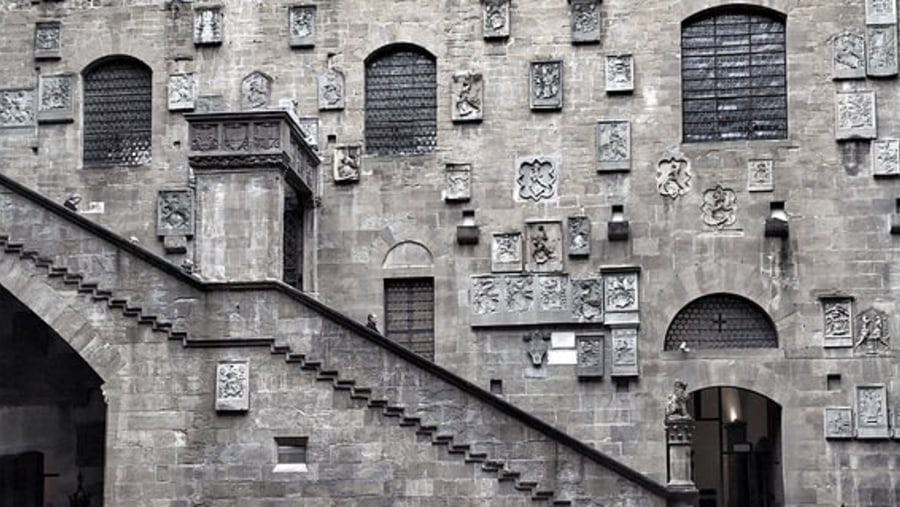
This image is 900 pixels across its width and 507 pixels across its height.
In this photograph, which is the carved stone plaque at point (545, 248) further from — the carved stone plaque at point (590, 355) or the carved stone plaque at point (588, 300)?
the carved stone plaque at point (590, 355)

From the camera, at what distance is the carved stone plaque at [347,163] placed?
2892 centimetres

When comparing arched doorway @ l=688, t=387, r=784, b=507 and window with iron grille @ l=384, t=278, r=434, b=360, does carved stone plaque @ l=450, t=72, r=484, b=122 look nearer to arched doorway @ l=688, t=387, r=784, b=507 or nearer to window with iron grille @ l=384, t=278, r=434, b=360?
window with iron grille @ l=384, t=278, r=434, b=360

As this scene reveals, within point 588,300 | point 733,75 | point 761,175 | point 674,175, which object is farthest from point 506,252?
point 733,75

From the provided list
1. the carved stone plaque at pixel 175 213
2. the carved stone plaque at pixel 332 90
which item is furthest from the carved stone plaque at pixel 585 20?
the carved stone plaque at pixel 175 213

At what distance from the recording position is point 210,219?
24.7 m

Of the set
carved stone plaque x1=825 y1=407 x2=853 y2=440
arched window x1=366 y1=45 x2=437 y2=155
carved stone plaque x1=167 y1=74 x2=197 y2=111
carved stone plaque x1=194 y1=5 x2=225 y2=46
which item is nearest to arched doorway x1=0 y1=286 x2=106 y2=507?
carved stone plaque x1=167 y1=74 x2=197 y2=111

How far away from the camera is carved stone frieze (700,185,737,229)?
91.6 ft

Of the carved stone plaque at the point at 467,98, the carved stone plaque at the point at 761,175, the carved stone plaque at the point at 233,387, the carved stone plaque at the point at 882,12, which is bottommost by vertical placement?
the carved stone plaque at the point at 233,387

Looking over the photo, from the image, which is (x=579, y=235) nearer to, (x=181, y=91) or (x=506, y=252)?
(x=506, y=252)

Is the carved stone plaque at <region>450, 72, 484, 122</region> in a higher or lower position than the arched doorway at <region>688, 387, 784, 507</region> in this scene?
higher

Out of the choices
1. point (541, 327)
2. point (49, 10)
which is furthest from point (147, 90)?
point (541, 327)

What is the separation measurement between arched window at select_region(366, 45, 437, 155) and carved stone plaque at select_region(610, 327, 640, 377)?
4.68 metres

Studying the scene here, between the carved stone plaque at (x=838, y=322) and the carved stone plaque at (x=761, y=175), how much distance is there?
2151 mm

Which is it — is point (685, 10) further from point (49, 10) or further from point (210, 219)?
point (49, 10)
